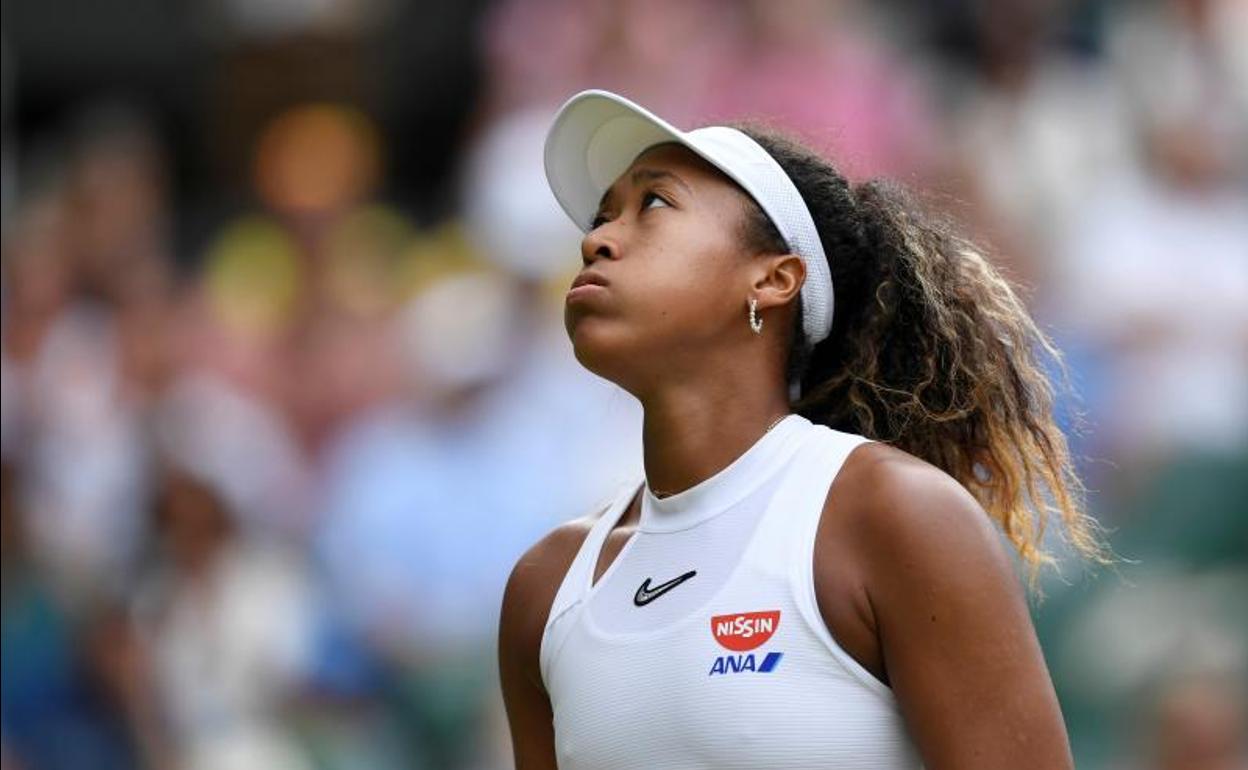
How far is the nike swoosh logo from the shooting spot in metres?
3.51

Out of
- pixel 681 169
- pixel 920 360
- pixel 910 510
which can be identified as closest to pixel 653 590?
pixel 910 510

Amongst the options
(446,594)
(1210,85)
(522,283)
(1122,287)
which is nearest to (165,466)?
(446,594)

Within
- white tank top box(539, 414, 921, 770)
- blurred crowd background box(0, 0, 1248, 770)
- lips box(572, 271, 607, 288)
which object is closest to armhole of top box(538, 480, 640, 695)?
white tank top box(539, 414, 921, 770)

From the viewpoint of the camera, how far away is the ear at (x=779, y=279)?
3.65 metres

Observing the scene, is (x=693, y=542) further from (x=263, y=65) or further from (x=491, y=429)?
(x=263, y=65)

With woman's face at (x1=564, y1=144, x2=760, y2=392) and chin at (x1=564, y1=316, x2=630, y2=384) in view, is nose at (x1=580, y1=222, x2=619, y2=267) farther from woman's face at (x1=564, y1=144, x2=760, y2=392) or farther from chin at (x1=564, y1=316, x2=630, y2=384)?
chin at (x1=564, y1=316, x2=630, y2=384)

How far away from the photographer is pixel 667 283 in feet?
11.8

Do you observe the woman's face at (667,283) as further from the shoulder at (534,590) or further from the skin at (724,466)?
the shoulder at (534,590)

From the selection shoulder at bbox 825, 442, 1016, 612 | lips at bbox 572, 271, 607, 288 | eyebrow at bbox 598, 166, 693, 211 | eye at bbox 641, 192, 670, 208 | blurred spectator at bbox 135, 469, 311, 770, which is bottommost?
blurred spectator at bbox 135, 469, 311, 770

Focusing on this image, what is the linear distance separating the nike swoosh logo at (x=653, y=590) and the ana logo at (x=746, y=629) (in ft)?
0.51

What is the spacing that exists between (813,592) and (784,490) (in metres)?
0.22

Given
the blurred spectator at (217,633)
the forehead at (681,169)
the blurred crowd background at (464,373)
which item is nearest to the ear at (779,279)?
the forehead at (681,169)

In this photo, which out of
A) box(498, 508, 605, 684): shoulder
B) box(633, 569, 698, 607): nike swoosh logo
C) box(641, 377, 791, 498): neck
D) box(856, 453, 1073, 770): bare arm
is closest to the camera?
box(856, 453, 1073, 770): bare arm

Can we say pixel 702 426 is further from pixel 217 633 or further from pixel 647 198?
pixel 217 633
